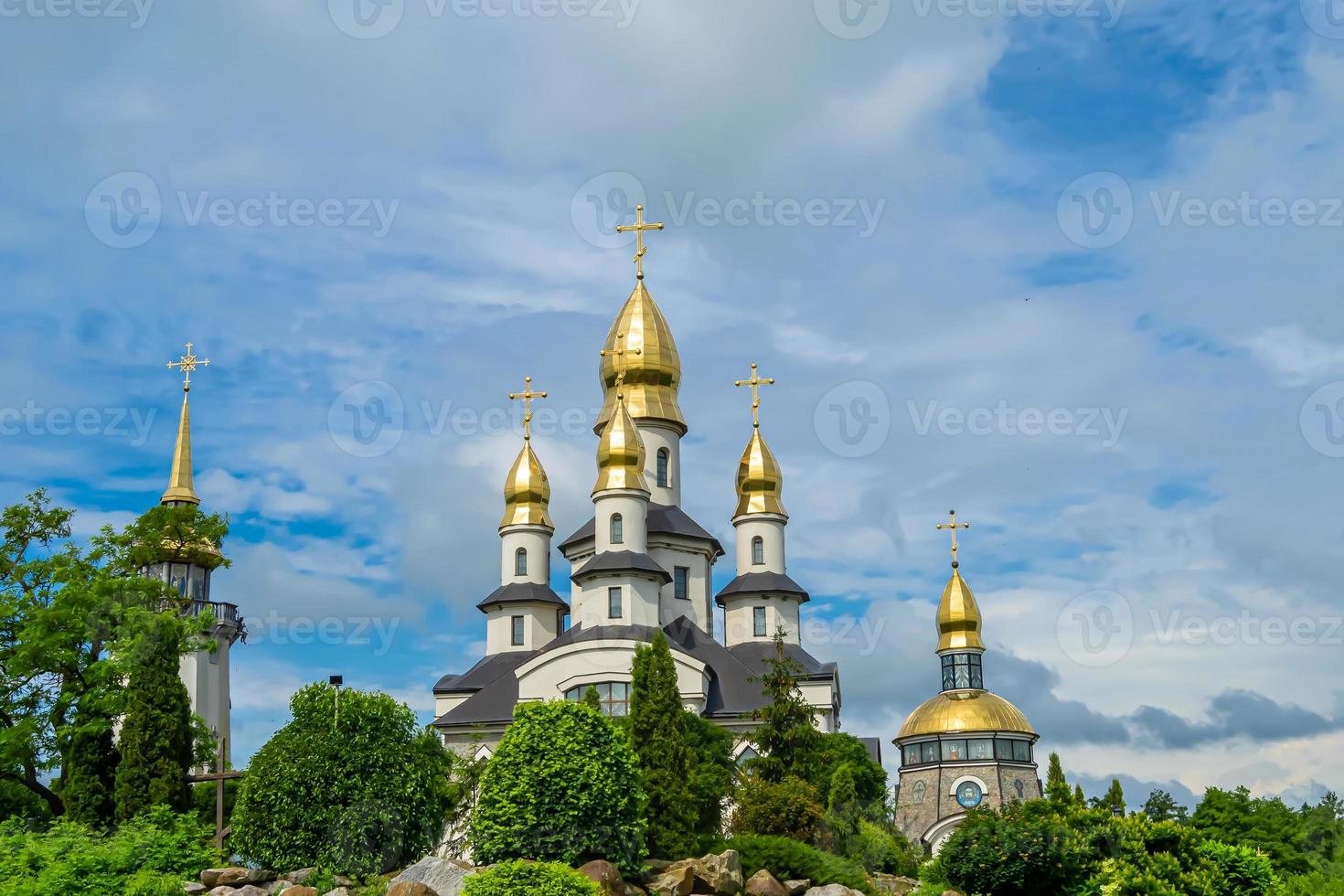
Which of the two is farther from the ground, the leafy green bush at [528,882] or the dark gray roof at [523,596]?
the dark gray roof at [523,596]

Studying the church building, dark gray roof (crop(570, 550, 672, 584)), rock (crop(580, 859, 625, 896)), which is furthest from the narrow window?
rock (crop(580, 859, 625, 896))

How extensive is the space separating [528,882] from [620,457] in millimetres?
26829

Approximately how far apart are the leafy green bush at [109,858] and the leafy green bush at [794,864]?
9536mm

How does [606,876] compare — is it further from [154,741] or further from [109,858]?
[154,741]

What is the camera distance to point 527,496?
2100 inches

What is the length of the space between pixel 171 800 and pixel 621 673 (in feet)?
54.5

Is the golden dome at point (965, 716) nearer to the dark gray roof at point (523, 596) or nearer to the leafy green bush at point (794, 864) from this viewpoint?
the dark gray roof at point (523, 596)

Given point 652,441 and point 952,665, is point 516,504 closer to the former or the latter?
point 652,441

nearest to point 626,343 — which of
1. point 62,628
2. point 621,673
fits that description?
point 621,673

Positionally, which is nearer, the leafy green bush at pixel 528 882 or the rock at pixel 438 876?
the leafy green bush at pixel 528 882

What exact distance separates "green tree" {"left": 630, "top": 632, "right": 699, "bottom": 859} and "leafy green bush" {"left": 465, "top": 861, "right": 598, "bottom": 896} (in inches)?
201

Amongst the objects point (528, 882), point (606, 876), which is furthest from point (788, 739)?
point (528, 882)

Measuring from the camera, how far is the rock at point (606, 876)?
23.8 meters

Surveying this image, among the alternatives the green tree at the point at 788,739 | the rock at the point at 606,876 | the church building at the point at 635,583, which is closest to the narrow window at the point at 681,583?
the church building at the point at 635,583
